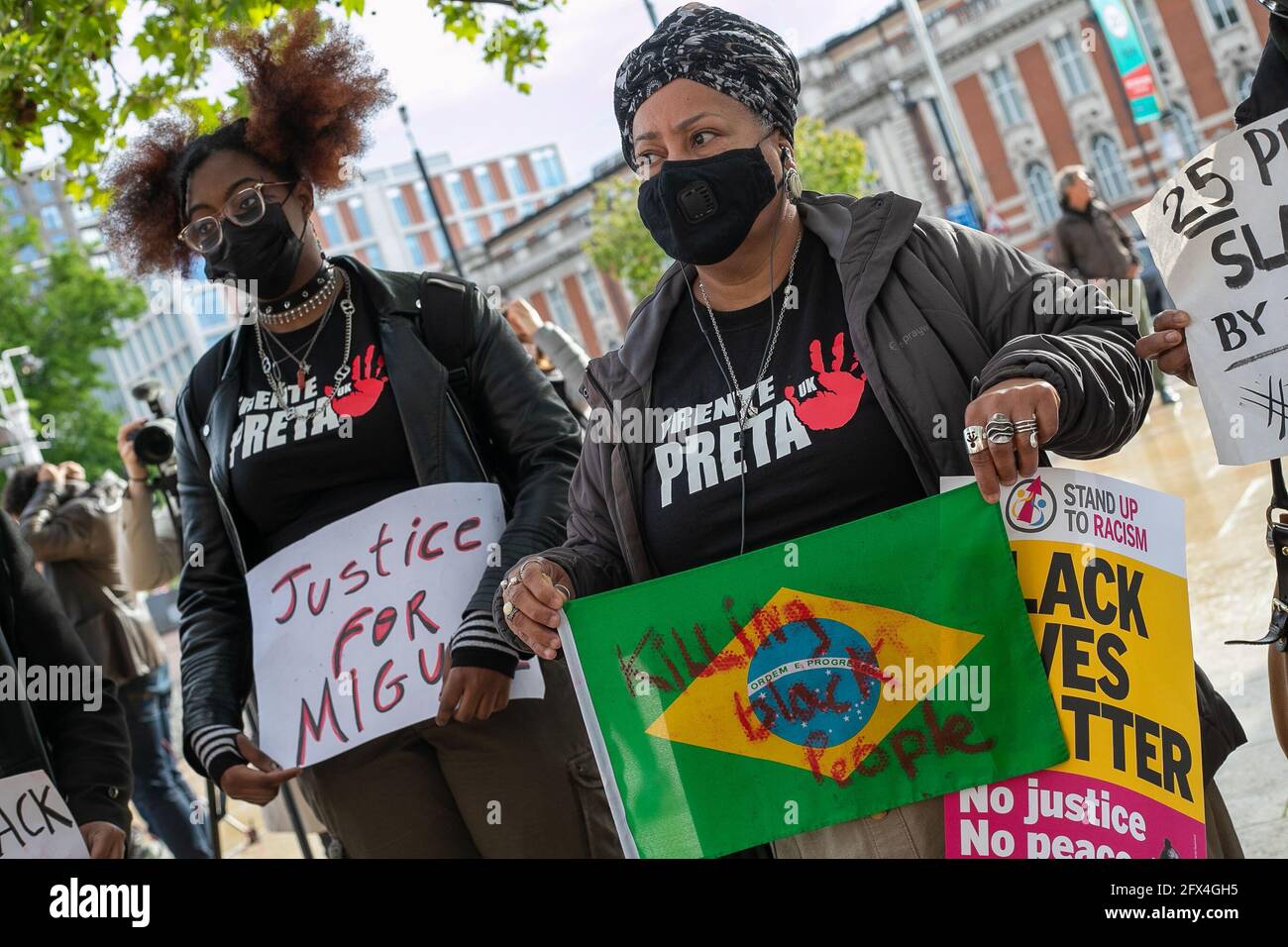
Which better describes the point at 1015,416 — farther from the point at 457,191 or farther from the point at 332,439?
the point at 457,191

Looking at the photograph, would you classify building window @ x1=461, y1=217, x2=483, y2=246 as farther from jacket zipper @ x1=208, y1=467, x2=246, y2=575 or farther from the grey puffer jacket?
the grey puffer jacket

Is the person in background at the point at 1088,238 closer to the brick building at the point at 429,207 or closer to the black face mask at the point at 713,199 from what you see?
the black face mask at the point at 713,199

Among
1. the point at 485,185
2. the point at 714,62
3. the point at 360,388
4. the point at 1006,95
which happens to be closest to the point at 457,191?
the point at 485,185

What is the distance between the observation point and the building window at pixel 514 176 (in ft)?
327

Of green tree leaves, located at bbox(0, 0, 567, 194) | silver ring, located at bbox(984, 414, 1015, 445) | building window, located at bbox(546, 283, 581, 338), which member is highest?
building window, located at bbox(546, 283, 581, 338)

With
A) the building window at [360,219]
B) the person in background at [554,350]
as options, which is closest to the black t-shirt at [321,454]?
the person in background at [554,350]

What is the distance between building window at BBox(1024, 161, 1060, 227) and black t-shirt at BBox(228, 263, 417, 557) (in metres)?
48.0

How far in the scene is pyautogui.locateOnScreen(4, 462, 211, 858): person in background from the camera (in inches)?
246

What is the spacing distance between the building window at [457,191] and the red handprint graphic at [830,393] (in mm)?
96913

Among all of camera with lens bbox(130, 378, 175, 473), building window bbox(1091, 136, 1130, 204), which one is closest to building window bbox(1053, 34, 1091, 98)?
building window bbox(1091, 136, 1130, 204)

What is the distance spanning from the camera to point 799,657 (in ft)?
7.59

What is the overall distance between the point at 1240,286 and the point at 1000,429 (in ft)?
2.07
